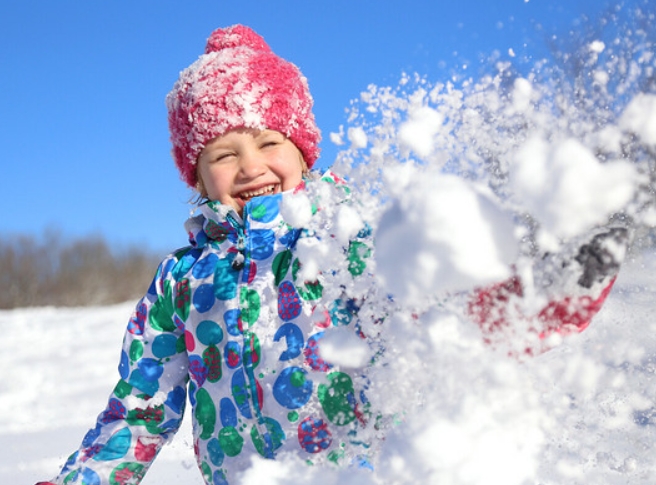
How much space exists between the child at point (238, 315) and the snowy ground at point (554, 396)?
1.19ft

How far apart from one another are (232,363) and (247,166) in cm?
44

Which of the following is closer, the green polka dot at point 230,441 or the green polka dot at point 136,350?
the green polka dot at point 230,441

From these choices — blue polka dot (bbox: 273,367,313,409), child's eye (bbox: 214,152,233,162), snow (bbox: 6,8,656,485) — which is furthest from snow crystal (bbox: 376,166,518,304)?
child's eye (bbox: 214,152,233,162)

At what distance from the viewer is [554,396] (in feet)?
3.43

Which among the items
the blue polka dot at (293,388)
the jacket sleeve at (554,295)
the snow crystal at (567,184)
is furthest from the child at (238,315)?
the snow crystal at (567,184)

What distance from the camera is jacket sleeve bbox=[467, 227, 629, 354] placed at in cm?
91

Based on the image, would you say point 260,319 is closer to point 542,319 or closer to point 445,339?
point 445,339

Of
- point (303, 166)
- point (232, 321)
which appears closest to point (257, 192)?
point (303, 166)

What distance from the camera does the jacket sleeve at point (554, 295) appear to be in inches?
35.9

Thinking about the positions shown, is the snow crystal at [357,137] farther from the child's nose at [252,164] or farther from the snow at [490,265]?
the child's nose at [252,164]

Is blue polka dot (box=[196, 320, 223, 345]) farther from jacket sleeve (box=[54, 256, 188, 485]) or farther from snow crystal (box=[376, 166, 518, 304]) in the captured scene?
snow crystal (box=[376, 166, 518, 304])

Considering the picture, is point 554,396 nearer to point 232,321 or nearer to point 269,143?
point 232,321

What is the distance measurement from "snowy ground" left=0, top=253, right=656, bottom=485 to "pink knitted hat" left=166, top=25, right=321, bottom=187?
81 cm

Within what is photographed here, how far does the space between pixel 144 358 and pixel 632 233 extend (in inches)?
44.6
